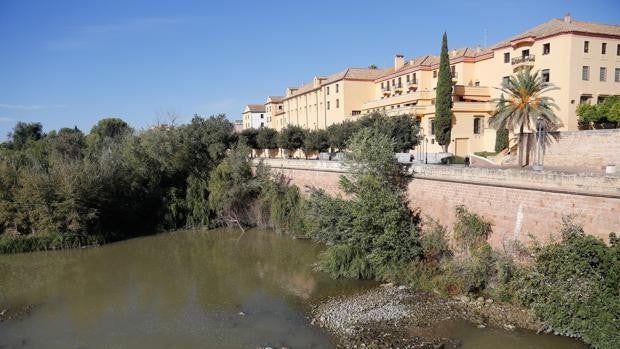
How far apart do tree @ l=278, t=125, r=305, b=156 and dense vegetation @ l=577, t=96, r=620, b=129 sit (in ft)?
75.2

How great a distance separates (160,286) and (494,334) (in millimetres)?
14073

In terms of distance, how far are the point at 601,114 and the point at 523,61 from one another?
6.67 meters

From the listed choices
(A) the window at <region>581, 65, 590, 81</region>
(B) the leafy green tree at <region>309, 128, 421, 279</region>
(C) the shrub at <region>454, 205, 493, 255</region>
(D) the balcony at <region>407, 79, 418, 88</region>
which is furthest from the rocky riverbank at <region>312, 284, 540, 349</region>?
(D) the balcony at <region>407, 79, 418, 88</region>

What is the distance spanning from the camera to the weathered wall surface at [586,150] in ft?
65.0

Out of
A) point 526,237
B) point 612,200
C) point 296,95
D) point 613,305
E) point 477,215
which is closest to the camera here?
point 613,305

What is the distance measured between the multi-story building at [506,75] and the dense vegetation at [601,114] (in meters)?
1.07

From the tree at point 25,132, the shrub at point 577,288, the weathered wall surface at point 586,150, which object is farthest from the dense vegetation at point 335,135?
the tree at point 25,132

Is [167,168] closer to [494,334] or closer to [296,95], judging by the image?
[494,334]

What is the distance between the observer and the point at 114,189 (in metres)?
29.4

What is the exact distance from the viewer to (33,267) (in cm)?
2309

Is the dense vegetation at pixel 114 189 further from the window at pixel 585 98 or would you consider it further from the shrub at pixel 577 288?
the window at pixel 585 98

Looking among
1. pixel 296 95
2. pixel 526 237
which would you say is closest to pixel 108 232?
pixel 526 237

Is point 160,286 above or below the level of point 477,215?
below


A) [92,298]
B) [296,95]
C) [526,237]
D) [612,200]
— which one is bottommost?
[92,298]
